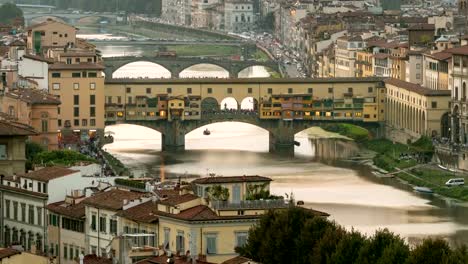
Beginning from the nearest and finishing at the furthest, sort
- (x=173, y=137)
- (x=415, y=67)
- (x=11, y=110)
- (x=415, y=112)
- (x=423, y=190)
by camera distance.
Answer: (x=11, y=110), (x=423, y=190), (x=415, y=112), (x=173, y=137), (x=415, y=67)

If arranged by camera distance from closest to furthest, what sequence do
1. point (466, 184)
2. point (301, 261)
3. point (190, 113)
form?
1. point (301, 261)
2. point (466, 184)
3. point (190, 113)

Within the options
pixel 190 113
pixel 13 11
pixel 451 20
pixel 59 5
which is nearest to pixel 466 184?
pixel 190 113

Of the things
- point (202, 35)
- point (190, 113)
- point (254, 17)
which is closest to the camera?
point (190, 113)

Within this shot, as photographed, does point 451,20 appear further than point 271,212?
Yes

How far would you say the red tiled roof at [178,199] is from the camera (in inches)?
957

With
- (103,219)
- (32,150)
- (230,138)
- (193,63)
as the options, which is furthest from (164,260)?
(193,63)

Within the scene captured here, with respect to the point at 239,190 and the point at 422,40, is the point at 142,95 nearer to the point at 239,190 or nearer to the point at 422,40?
the point at 422,40

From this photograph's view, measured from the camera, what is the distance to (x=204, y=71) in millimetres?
85188

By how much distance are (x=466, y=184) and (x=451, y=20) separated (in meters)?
25.0

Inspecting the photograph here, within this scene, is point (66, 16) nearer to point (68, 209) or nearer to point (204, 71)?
point (204, 71)

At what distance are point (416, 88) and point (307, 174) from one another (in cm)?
987

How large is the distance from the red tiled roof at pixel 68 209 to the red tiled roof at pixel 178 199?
139 centimetres

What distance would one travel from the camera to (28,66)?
164 ft

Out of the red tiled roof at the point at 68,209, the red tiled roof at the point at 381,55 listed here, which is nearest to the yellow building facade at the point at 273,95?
the red tiled roof at the point at 381,55
